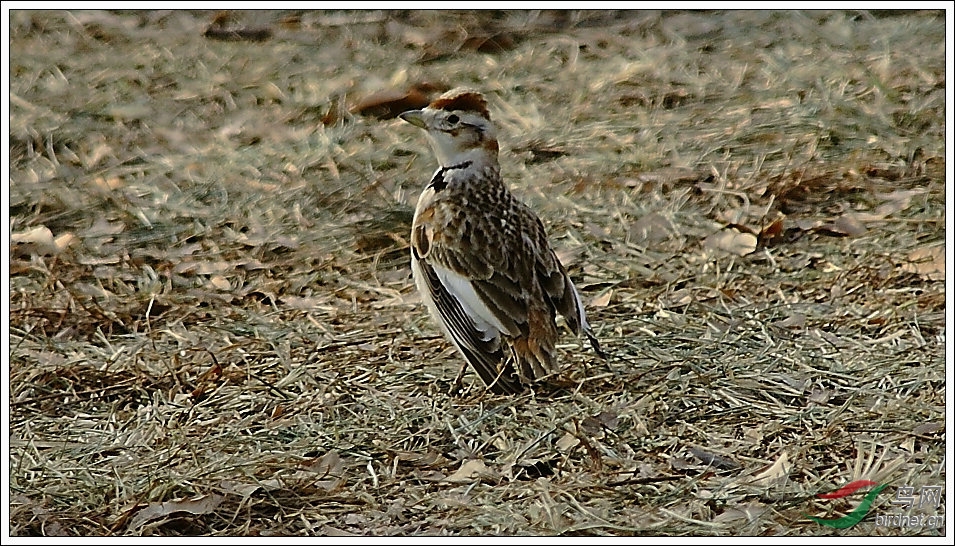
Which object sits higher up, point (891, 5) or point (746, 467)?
point (891, 5)

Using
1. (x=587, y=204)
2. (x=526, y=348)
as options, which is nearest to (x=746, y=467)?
(x=526, y=348)

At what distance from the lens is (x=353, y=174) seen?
8.36m

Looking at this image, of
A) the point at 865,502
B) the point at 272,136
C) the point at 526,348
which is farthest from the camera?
the point at 272,136

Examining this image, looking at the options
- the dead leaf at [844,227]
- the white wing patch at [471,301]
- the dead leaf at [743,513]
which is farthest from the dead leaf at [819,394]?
the dead leaf at [844,227]

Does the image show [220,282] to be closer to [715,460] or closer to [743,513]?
[715,460]

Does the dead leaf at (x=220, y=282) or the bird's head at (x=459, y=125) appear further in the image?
the dead leaf at (x=220, y=282)

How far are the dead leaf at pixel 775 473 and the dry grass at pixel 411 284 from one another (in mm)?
15

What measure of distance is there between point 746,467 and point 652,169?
3.34 metres

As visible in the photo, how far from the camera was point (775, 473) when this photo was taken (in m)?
5.08

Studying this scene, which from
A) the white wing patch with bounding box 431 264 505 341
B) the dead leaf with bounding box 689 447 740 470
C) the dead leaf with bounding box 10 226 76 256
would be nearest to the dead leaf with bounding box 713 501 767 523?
the dead leaf with bounding box 689 447 740 470

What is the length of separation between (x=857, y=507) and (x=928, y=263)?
2410mm

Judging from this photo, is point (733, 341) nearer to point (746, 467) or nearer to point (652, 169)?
point (746, 467)

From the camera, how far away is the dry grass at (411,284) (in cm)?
513

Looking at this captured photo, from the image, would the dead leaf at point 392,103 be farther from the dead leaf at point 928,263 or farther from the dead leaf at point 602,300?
the dead leaf at point 928,263
